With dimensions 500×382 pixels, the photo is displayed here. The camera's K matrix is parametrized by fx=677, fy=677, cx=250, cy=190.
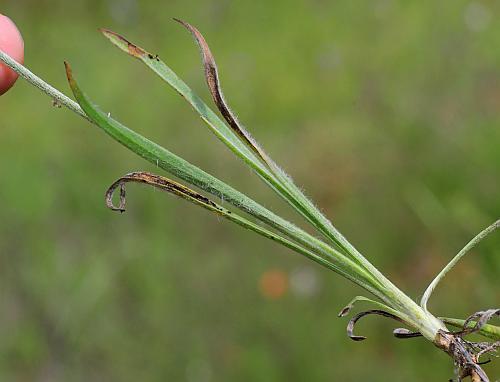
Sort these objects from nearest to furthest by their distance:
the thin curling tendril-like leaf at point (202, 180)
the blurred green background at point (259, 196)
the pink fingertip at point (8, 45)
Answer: the thin curling tendril-like leaf at point (202, 180), the pink fingertip at point (8, 45), the blurred green background at point (259, 196)

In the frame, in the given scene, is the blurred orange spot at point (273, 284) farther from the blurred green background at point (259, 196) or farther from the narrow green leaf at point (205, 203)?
the narrow green leaf at point (205, 203)

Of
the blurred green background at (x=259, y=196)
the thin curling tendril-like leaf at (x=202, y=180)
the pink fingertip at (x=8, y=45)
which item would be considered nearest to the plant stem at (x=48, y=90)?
the thin curling tendril-like leaf at (x=202, y=180)

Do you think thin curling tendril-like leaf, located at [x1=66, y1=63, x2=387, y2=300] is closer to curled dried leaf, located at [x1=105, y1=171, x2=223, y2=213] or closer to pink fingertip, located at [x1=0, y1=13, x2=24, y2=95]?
curled dried leaf, located at [x1=105, y1=171, x2=223, y2=213]

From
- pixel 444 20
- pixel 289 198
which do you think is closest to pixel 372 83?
pixel 444 20

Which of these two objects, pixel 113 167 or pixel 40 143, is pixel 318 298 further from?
pixel 40 143

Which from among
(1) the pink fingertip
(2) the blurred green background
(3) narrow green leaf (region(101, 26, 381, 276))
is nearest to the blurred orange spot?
(2) the blurred green background

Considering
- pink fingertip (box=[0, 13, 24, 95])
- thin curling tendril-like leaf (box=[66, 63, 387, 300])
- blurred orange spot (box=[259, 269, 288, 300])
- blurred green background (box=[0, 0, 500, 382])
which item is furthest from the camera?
blurred orange spot (box=[259, 269, 288, 300])

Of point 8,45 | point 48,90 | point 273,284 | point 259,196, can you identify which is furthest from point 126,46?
point 259,196

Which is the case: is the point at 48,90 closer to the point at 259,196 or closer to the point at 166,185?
the point at 166,185
